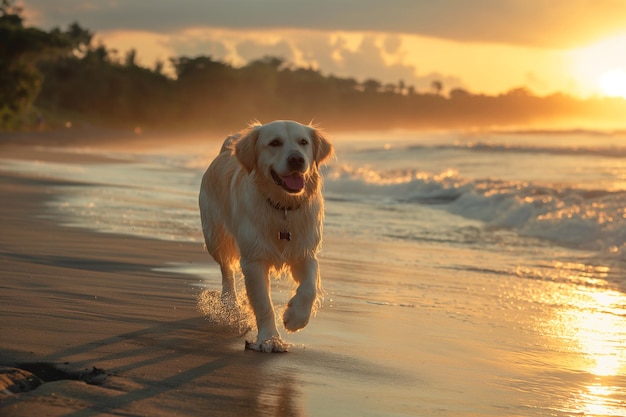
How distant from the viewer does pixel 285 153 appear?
6.02m

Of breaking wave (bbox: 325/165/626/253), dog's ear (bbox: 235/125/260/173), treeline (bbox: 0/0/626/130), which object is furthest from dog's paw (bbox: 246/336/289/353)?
treeline (bbox: 0/0/626/130)

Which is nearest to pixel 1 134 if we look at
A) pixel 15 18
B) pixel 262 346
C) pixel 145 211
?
pixel 15 18

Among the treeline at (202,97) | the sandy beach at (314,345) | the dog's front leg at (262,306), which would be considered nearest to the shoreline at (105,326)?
the sandy beach at (314,345)

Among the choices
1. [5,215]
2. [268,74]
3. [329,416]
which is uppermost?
[268,74]

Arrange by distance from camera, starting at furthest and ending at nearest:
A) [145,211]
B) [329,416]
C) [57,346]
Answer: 1. [145,211]
2. [57,346]
3. [329,416]

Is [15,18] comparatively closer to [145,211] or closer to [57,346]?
[145,211]

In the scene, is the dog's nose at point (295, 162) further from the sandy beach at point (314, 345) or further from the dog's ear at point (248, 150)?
the sandy beach at point (314, 345)

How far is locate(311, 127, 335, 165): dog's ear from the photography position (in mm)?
6434

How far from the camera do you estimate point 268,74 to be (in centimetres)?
12169

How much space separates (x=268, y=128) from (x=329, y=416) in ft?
8.03

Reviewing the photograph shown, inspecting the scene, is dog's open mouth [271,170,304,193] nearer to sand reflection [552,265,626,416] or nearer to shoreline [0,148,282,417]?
shoreline [0,148,282,417]

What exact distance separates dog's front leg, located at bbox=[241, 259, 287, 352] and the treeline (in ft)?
133

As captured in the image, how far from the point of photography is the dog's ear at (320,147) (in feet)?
21.1

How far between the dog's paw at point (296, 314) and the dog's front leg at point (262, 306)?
0.34ft
